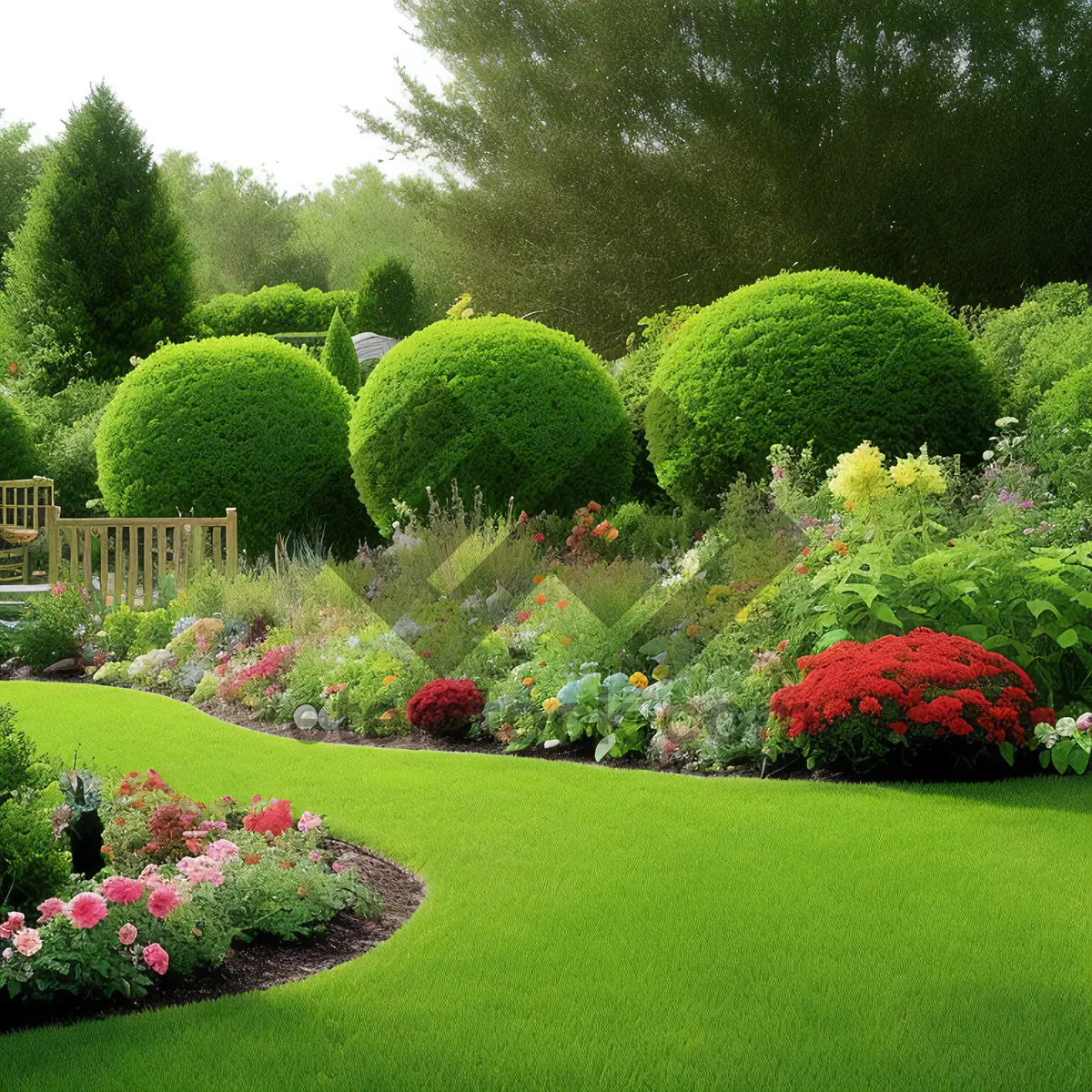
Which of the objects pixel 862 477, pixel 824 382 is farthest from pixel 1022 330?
pixel 862 477

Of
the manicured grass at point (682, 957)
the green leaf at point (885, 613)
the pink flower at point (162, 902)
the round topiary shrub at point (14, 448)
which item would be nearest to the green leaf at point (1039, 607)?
the green leaf at point (885, 613)

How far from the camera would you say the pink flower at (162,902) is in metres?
3.07

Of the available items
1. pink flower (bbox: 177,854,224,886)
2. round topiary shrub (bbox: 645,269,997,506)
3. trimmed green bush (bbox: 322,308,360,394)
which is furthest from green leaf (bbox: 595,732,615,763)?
trimmed green bush (bbox: 322,308,360,394)

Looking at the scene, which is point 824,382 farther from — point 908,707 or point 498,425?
point 908,707

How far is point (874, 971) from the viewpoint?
3.15 metres

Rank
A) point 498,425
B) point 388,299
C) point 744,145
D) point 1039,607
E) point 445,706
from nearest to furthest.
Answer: point 1039,607 → point 445,706 → point 498,425 → point 744,145 → point 388,299

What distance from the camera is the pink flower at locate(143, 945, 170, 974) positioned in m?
2.99

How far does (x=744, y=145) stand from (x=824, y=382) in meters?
9.21

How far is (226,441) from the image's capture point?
1141 cm

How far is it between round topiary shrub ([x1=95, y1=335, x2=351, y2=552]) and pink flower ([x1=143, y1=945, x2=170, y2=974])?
8.71 m

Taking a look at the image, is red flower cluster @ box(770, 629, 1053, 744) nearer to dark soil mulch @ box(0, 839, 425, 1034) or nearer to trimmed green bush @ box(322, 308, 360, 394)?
dark soil mulch @ box(0, 839, 425, 1034)

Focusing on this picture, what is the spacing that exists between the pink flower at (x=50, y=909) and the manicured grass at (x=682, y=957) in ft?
0.94

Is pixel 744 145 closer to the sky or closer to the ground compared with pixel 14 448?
closer to the sky

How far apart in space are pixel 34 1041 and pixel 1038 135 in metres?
16.4
